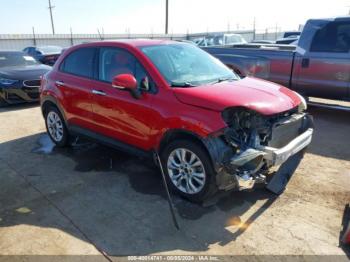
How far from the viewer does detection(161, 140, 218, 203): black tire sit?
372 cm

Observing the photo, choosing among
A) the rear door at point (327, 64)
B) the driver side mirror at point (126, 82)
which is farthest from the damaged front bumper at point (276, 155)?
the rear door at point (327, 64)

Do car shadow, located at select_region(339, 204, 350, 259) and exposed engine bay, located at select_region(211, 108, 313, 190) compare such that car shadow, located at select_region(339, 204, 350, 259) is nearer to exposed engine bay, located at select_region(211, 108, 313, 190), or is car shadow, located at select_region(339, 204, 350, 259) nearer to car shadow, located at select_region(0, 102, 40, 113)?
exposed engine bay, located at select_region(211, 108, 313, 190)

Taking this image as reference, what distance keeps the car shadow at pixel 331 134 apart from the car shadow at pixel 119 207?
1.99 metres

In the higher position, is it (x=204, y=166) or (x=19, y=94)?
(x=204, y=166)

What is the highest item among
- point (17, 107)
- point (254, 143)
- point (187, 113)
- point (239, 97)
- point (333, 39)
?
point (333, 39)

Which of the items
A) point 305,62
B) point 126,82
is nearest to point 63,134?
point 126,82

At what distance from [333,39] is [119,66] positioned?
4904 millimetres

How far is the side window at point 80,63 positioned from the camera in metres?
5.07

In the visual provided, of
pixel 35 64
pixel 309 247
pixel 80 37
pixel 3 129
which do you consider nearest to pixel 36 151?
pixel 3 129

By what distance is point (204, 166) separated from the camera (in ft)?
12.3

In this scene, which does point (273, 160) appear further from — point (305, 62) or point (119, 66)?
point (305, 62)

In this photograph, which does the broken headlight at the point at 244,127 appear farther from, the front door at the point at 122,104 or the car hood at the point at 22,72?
the car hood at the point at 22,72

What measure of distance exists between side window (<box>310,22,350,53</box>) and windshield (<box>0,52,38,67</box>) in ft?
27.0

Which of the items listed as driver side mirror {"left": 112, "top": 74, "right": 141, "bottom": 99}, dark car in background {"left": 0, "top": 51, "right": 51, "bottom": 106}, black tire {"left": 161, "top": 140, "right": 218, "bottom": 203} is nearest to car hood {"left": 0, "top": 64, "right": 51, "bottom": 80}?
dark car in background {"left": 0, "top": 51, "right": 51, "bottom": 106}
